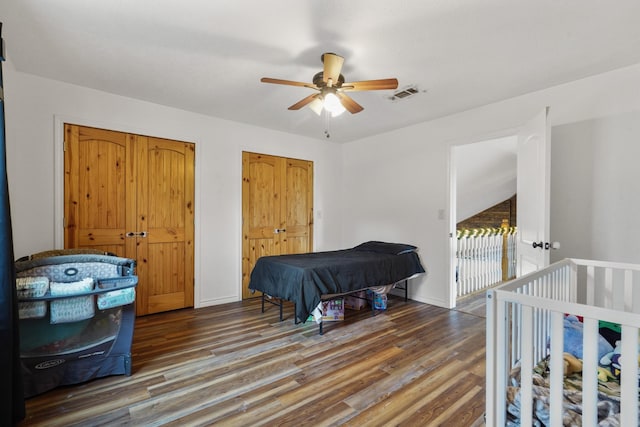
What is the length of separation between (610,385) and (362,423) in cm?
117

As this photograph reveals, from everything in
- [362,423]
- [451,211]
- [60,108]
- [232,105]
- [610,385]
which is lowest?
[362,423]

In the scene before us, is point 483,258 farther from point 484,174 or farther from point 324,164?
point 324,164

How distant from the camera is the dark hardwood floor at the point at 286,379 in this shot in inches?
65.5

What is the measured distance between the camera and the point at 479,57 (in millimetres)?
2250

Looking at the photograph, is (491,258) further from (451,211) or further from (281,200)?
(281,200)

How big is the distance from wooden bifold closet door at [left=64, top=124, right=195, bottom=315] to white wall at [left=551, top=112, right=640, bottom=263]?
12.7 feet

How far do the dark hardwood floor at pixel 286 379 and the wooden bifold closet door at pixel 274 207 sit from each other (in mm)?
1195

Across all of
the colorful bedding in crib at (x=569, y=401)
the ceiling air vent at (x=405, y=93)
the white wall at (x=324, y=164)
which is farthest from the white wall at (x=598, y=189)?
the colorful bedding in crib at (x=569, y=401)

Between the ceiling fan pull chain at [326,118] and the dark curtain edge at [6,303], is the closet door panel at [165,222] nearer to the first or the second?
the ceiling fan pull chain at [326,118]

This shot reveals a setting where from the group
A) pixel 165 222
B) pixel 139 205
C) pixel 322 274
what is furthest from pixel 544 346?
pixel 139 205

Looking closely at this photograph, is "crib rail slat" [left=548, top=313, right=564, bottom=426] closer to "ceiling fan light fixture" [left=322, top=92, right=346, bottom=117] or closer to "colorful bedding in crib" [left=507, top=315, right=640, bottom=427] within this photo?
"colorful bedding in crib" [left=507, top=315, right=640, bottom=427]

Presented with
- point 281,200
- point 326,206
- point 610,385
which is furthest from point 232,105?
point 610,385

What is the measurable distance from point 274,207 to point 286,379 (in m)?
2.55

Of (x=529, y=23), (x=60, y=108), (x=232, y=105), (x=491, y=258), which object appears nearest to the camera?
(x=529, y=23)
